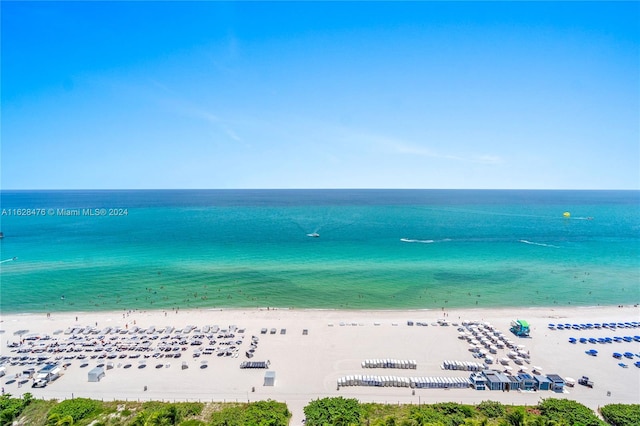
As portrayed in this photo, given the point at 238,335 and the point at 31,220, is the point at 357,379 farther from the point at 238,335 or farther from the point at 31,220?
the point at 31,220

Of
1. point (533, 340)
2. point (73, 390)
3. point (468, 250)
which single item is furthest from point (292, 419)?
point (468, 250)

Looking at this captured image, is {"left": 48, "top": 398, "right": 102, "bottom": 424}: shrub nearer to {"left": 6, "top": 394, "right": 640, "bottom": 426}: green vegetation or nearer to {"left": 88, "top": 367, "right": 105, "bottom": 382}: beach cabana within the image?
{"left": 6, "top": 394, "right": 640, "bottom": 426}: green vegetation

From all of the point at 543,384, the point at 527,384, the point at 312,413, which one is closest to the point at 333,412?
the point at 312,413

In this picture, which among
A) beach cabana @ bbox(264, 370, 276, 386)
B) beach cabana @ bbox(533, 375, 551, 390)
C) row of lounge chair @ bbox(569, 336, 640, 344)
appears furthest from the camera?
row of lounge chair @ bbox(569, 336, 640, 344)

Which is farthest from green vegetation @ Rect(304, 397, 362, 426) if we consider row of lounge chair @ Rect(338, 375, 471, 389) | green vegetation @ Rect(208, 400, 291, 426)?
row of lounge chair @ Rect(338, 375, 471, 389)

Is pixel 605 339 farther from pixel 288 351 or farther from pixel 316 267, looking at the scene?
pixel 316 267

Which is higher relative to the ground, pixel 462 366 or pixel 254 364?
pixel 462 366

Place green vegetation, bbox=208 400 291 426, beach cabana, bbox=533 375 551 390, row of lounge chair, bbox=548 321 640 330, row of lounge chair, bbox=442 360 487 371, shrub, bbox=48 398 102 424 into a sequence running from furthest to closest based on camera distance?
row of lounge chair, bbox=548 321 640 330 → row of lounge chair, bbox=442 360 487 371 → beach cabana, bbox=533 375 551 390 → shrub, bbox=48 398 102 424 → green vegetation, bbox=208 400 291 426
